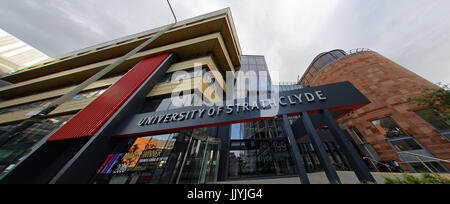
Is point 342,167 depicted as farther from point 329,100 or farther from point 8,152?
point 8,152

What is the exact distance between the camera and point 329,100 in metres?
4.86

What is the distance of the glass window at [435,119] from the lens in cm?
920

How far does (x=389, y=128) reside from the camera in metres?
11.1

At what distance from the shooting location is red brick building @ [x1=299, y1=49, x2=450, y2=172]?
9203mm

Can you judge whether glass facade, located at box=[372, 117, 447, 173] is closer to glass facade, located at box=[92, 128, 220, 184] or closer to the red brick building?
the red brick building

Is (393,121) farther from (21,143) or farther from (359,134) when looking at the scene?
(21,143)

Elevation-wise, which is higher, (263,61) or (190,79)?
(263,61)

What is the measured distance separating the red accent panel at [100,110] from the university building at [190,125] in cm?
6

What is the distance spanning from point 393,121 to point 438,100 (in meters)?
2.86
